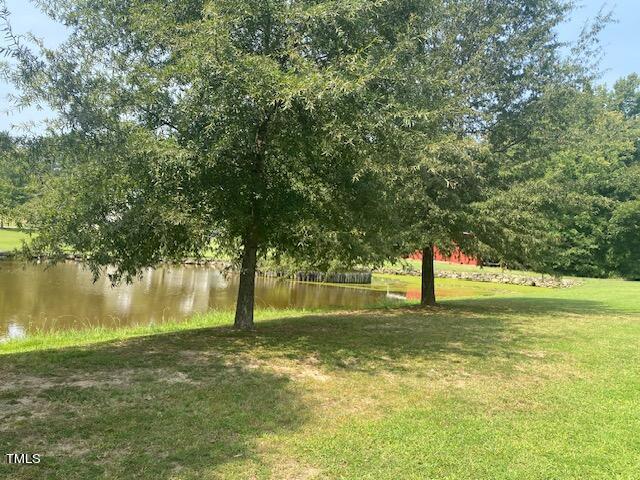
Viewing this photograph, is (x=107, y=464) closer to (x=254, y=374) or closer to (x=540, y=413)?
(x=254, y=374)

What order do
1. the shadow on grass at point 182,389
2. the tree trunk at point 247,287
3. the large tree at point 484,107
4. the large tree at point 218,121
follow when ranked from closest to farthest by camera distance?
the shadow on grass at point 182,389
the large tree at point 218,121
the tree trunk at point 247,287
the large tree at point 484,107

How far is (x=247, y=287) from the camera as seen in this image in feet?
29.9

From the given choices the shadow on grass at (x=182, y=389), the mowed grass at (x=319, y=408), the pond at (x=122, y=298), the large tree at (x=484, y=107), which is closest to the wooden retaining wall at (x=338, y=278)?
the pond at (x=122, y=298)

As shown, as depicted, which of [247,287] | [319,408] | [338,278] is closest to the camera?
[319,408]

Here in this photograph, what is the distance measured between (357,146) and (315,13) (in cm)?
192

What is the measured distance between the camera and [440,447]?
14.3 feet

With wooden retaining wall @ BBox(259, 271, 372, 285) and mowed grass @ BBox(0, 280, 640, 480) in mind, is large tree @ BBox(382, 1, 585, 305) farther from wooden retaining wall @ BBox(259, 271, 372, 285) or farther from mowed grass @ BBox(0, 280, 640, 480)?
wooden retaining wall @ BBox(259, 271, 372, 285)

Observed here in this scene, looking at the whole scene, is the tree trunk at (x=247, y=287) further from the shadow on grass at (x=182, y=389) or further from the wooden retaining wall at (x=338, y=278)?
the wooden retaining wall at (x=338, y=278)

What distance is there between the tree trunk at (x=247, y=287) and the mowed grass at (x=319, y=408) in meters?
0.41

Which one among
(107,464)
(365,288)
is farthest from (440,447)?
(365,288)

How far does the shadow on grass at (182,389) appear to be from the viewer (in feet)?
12.9

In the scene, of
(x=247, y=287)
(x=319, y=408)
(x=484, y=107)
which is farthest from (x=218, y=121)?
(x=484, y=107)

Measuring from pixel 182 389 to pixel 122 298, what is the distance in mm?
14587

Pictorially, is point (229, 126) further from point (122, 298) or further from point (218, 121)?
point (122, 298)
